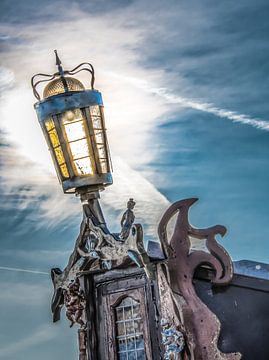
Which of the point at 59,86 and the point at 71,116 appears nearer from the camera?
the point at 71,116

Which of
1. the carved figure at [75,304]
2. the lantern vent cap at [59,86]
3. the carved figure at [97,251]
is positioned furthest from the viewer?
the lantern vent cap at [59,86]

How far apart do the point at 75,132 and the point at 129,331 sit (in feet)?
5.38

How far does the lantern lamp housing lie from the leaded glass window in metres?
1.06

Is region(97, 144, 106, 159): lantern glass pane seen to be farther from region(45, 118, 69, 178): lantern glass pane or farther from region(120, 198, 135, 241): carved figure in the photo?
region(120, 198, 135, 241): carved figure

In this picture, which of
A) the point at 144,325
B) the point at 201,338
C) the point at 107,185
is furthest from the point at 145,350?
the point at 107,185

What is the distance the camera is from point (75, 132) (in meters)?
6.18

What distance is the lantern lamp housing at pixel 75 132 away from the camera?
615 cm

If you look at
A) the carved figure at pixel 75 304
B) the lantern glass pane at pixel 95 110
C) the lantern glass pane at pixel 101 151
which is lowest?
the carved figure at pixel 75 304

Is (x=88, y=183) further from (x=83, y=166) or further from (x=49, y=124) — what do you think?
(x=49, y=124)

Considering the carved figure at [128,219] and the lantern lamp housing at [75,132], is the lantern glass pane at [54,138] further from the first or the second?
the carved figure at [128,219]

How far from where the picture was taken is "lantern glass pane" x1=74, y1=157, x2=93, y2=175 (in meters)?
6.25

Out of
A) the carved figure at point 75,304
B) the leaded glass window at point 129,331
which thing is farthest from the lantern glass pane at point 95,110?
the leaded glass window at point 129,331

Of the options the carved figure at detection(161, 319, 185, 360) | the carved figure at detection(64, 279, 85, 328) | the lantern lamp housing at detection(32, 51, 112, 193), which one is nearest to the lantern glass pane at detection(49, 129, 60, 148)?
the lantern lamp housing at detection(32, 51, 112, 193)

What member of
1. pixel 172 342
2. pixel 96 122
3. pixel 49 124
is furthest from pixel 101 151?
pixel 172 342
